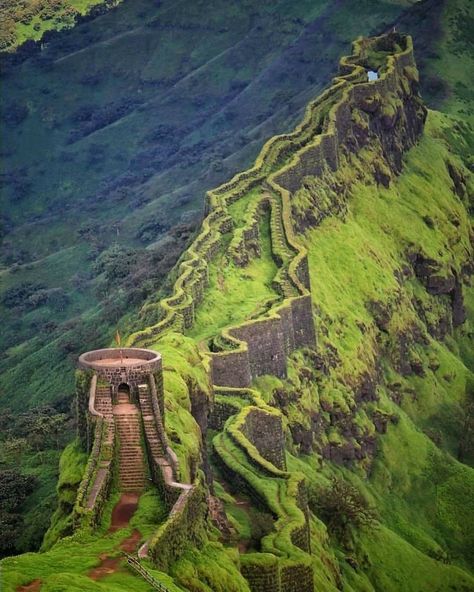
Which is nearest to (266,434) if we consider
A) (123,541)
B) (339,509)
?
(339,509)

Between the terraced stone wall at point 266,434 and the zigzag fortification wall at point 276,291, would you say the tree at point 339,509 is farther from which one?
the zigzag fortification wall at point 276,291

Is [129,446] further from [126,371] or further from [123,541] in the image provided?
→ [123,541]

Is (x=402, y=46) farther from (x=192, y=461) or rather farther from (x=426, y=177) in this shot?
(x=192, y=461)

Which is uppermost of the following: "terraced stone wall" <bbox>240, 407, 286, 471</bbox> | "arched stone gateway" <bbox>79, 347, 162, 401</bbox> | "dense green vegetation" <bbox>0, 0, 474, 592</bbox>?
"arched stone gateway" <bbox>79, 347, 162, 401</bbox>

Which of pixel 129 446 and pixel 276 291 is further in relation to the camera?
pixel 276 291

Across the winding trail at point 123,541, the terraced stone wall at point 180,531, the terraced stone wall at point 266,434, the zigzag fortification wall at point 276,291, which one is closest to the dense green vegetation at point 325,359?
the winding trail at point 123,541

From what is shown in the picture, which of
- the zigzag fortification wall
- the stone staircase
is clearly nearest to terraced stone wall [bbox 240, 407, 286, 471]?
the zigzag fortification wall

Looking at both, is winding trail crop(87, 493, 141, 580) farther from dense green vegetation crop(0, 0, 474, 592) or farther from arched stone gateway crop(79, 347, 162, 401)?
arched stone gateway crop(79, 347, 162, 401)

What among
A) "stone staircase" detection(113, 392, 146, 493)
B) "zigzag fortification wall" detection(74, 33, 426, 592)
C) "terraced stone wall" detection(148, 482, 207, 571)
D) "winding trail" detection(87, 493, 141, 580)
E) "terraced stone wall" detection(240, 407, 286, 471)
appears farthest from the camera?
"terraced stone wall" detection(240, 407, 286, 471)
